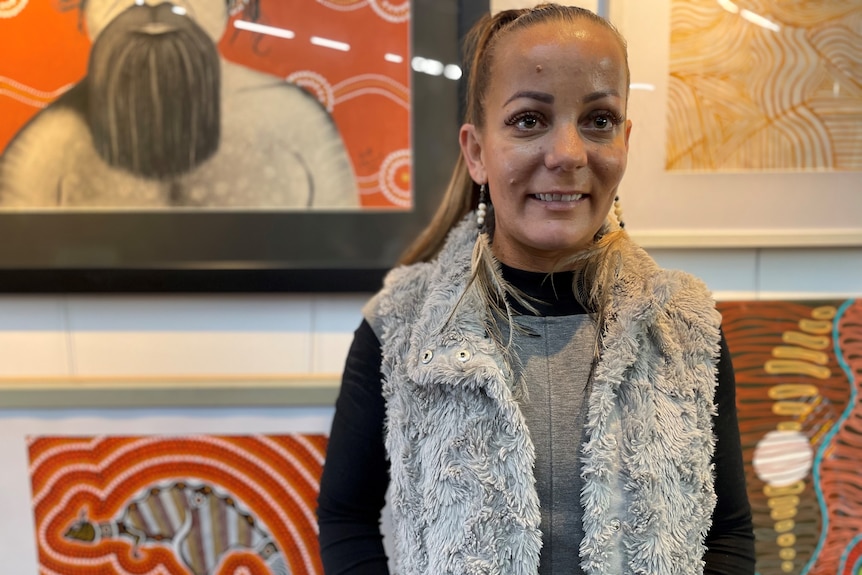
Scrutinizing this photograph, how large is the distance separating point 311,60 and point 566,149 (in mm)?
425

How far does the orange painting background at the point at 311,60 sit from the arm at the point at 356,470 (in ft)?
1.03

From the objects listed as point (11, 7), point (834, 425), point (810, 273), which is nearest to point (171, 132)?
point (11, 7)

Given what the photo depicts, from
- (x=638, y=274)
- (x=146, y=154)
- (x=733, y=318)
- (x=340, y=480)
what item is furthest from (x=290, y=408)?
(x=733, y=318)

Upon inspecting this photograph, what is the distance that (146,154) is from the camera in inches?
31.1

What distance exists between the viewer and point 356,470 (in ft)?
2.11

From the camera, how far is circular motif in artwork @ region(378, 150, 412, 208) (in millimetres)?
812

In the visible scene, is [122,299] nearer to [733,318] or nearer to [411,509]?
[411,509]

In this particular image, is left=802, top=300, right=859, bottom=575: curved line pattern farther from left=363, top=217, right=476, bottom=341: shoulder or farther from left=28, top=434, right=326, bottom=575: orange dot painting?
left=28, top=434, right=326, bottom=575: orange dot painting

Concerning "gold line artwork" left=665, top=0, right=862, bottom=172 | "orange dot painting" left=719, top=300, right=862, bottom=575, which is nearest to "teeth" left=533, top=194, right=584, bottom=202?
"gold line artwork" left=665, top=0, right=862, bottom=172

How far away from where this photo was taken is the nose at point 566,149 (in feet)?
1.77

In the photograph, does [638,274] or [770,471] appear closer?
[638,274]

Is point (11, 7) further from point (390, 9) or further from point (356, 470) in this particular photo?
point (356, 470)

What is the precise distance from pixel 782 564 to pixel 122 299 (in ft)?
3.53

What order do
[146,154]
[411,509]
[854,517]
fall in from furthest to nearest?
[854,517], [146,154], [411,509]
